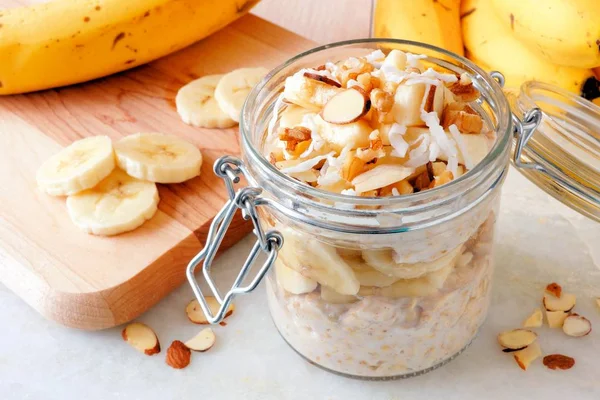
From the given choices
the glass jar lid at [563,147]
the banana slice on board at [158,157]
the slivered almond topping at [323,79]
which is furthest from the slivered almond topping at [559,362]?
the banana slice on board at [158,157]

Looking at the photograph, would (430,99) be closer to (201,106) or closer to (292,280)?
(292,280)

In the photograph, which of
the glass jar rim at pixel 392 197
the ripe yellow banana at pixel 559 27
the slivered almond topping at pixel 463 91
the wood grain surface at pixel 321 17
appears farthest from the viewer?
the wood grain surface at pixel 321 17

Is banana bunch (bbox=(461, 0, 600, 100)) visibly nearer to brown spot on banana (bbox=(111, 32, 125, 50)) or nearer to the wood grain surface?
the wood grain surface

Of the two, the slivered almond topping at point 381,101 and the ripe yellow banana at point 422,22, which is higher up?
the slivered almond topping at point 381,101

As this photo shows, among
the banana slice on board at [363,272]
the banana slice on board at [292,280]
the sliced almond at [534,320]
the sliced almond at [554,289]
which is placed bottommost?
the sliced almond at [534,320]

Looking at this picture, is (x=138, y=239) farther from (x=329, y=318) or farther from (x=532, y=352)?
(x=532, y=352)

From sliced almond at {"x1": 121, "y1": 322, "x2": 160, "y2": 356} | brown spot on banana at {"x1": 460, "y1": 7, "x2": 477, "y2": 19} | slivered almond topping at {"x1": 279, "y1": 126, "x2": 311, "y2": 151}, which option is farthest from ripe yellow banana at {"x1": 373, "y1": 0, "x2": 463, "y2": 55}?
sliced almond at {"x1": 121, "y1": 322, "x2": 160, "y2": 356}

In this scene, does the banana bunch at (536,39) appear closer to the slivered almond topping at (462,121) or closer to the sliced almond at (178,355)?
the slivered almond topping at (462,121)
